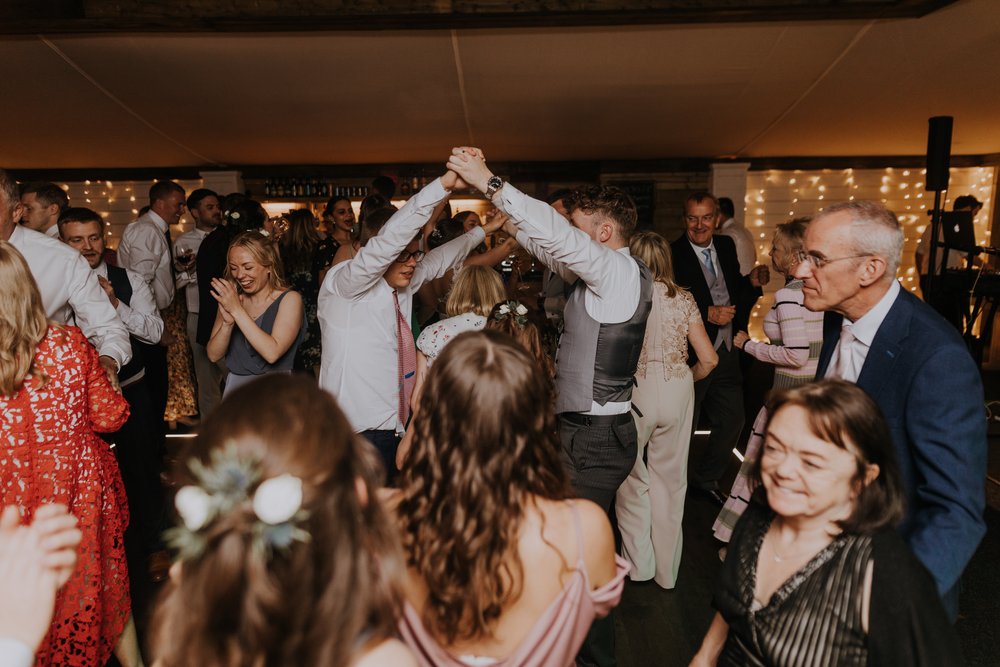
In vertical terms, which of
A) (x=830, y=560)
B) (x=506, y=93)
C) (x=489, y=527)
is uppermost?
(x=506, y=93)

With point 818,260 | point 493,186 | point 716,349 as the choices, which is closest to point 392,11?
point 493,186

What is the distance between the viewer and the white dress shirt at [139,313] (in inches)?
122

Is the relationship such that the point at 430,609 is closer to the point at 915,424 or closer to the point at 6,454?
the point at 915,424

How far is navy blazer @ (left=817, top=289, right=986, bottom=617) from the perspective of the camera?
1301 millimetres

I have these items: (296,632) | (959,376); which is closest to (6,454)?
(296,632)

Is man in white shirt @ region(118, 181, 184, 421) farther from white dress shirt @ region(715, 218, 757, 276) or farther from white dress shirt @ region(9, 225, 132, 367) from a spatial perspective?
white dress shirt @ region(715, 218, 757, 276)

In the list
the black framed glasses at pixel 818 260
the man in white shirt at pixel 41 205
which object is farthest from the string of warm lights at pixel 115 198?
the black framed glasses at pixel 818 260

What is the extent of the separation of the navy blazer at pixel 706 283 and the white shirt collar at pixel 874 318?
5.81 feet

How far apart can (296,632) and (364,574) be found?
96 millimetres

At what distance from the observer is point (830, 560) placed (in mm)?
1230

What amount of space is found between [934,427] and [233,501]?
1.30 metres

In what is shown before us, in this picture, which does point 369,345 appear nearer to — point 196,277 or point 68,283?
point 68,283

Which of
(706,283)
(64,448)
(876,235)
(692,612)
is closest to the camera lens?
(876,235)

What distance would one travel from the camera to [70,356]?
1867 mm
